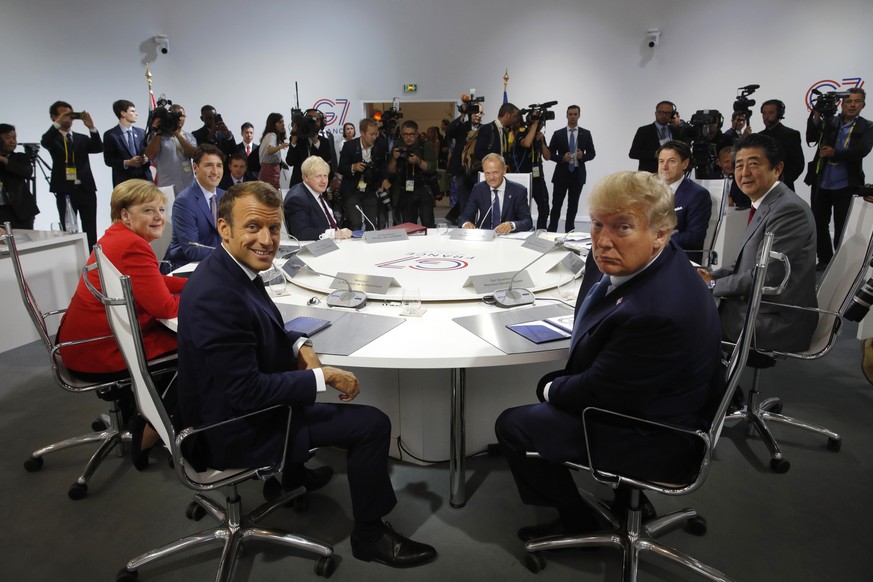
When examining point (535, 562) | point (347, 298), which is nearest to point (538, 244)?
point (347, 298)

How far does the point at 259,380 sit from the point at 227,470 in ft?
1.00

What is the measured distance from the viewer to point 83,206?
572 centimetres

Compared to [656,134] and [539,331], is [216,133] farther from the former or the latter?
[539,331]

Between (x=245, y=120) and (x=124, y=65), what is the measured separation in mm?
1899

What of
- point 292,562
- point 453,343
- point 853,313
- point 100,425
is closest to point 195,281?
point 453,343

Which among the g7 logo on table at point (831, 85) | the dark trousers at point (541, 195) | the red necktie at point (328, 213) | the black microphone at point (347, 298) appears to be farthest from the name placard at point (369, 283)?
the g7 logo on table at point (831, 85)

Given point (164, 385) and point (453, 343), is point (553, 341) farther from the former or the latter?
point (164, 385)

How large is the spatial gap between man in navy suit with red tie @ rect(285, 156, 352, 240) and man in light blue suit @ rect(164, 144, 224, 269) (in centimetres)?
67

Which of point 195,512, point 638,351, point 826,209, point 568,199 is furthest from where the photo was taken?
point 568,199

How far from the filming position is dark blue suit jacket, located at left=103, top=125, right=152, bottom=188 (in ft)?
18.5

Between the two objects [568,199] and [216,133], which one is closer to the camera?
[216,133]

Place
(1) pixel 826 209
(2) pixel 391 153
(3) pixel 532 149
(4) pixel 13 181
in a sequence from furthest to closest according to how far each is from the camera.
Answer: (3) pixel 532 149
(2) pixel 391 153
(1) pixel 826 209
(4) pixel 13 181

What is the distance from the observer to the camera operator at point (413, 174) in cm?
599

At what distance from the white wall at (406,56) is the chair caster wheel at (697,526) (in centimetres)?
706
